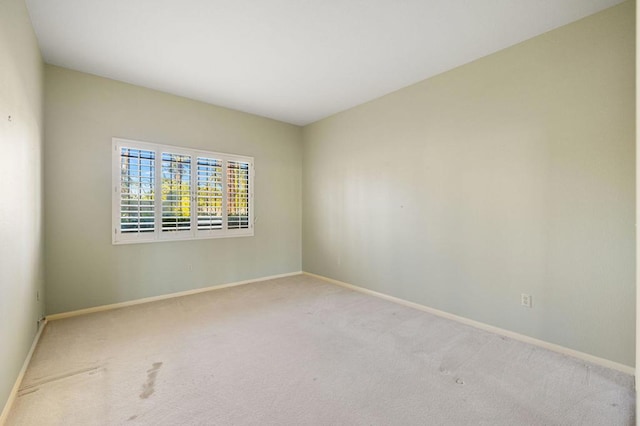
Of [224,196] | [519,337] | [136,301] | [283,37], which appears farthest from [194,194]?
[519,337]

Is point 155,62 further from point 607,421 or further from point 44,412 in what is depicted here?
point 607,421

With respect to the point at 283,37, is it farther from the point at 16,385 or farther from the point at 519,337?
the point at 519,337

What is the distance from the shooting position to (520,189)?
2652mm

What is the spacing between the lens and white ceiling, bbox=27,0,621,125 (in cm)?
220

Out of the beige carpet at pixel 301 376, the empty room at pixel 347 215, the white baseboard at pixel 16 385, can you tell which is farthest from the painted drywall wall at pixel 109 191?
the white baseboard at pixel 16 385

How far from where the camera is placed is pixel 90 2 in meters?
2.15

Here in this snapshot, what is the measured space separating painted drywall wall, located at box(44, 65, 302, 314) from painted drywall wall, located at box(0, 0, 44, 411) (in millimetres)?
387

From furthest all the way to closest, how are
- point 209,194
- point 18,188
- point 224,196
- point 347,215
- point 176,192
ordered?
point 347,215, point 224,196, point 209,194, point 176,192, point 18,188

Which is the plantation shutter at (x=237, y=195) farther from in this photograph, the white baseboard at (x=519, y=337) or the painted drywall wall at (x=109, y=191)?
the white baseboard at (x=519, y=337)

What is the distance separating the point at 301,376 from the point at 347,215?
2.68 m

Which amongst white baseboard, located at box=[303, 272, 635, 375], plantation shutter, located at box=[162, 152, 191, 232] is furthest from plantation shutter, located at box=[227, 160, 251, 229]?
white baseboard, located at box=[303, 272, 635, 375]

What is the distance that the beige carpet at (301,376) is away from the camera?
167 cm

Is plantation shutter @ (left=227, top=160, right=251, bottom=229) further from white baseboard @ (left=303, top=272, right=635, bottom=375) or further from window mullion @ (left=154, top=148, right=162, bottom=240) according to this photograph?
white baseboard @ (left=303, top=272, right=635, bottom=375)

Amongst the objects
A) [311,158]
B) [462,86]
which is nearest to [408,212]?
[462,86]
